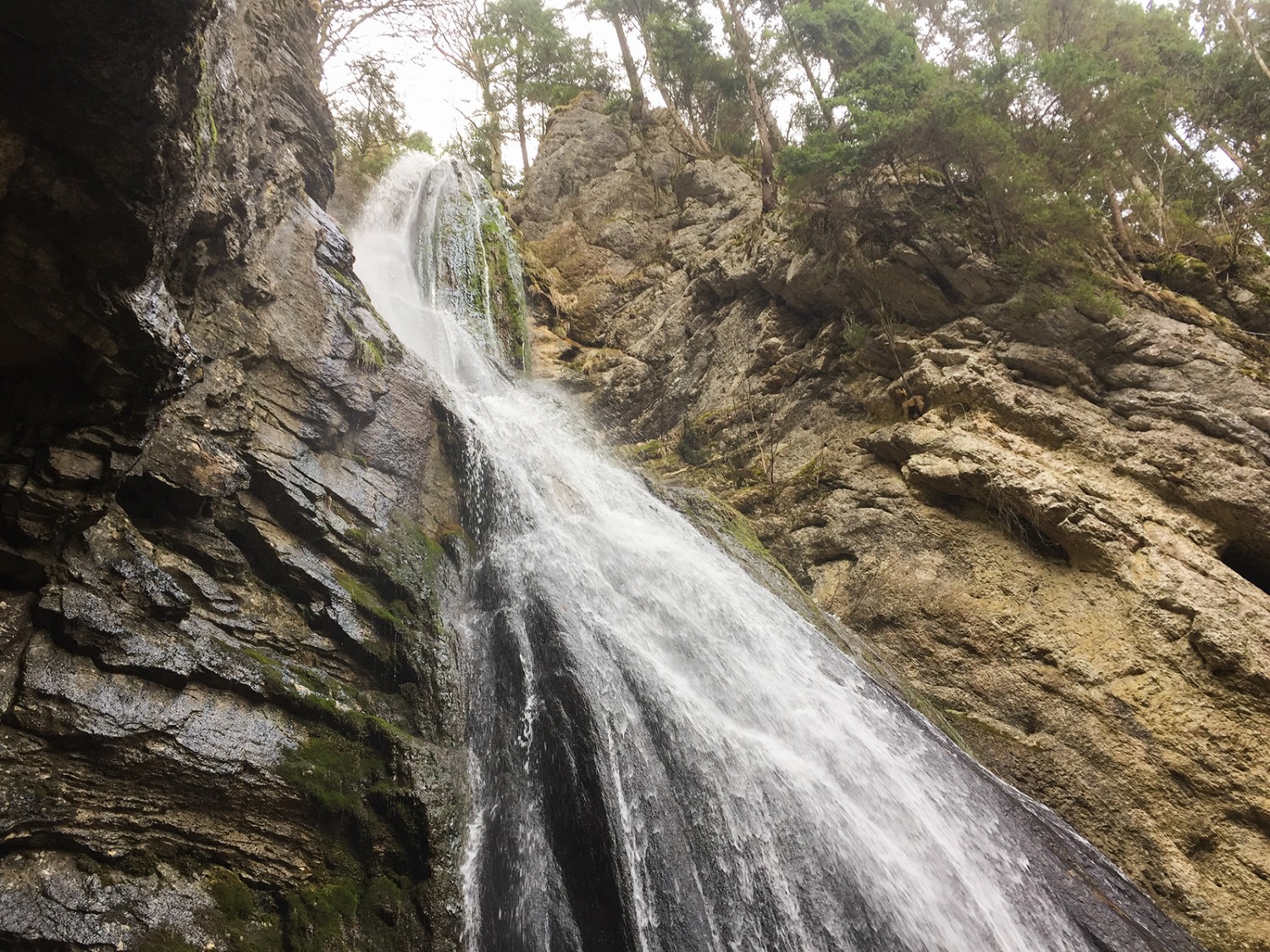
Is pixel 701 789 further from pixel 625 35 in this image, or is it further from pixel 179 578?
pixel 625 35

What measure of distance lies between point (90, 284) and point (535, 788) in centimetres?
496

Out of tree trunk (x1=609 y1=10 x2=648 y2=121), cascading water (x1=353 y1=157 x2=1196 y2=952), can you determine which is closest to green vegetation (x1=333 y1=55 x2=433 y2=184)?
tree trunk (x1=609 y1=10 x2=648 y2=121)

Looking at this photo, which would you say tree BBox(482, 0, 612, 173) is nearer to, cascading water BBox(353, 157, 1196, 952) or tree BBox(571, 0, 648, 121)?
tree BBox(571, 0, 648, 121)

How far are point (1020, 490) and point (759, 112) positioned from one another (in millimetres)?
11367

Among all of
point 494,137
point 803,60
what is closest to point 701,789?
point 803,60

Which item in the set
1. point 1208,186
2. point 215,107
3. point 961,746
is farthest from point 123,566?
point 1208,186

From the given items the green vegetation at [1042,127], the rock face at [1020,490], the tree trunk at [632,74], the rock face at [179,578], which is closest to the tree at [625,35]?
the tree trunk at [632,74]

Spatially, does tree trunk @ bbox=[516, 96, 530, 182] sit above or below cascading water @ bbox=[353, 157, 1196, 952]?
above

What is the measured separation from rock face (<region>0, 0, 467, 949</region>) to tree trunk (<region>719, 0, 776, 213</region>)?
34.7 feet

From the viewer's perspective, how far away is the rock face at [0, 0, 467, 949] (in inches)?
156

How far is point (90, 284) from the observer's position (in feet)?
14.4

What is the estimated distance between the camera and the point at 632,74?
2138 cm

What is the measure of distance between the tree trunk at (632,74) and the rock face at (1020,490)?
914cm

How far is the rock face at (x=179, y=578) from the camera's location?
397 cm
